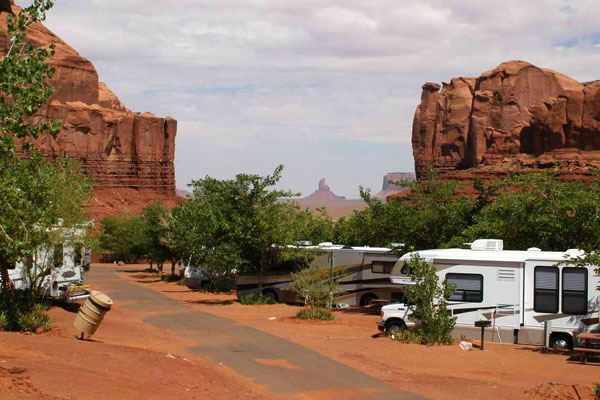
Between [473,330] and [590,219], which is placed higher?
[590,219]

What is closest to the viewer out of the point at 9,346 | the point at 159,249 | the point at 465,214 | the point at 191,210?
the point at 9,346

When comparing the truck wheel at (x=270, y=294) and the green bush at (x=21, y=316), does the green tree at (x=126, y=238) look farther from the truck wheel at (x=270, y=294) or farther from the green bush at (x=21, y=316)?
the green bush at (x=21, y=316)

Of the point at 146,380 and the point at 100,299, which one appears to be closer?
the point at 146,380

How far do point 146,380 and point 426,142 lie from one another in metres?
119

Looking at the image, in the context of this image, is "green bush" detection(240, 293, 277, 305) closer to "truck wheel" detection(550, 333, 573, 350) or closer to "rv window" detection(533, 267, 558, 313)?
"rv window" detection(533, 267, 558, 313)

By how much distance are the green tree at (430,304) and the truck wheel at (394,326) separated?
0.86 metres

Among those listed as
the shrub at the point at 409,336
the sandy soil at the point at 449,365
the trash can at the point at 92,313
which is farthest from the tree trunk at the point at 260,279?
the trash can at the point at 92,313

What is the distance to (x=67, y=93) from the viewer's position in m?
128

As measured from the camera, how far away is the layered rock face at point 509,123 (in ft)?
264

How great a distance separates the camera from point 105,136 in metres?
129

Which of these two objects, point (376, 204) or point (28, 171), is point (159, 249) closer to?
point (376, 204)

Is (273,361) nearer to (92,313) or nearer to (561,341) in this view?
(92,313)

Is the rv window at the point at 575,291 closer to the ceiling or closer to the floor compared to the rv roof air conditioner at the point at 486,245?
closer to the floor

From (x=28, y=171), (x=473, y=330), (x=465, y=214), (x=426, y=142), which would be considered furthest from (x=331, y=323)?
(x=426, y=142)
